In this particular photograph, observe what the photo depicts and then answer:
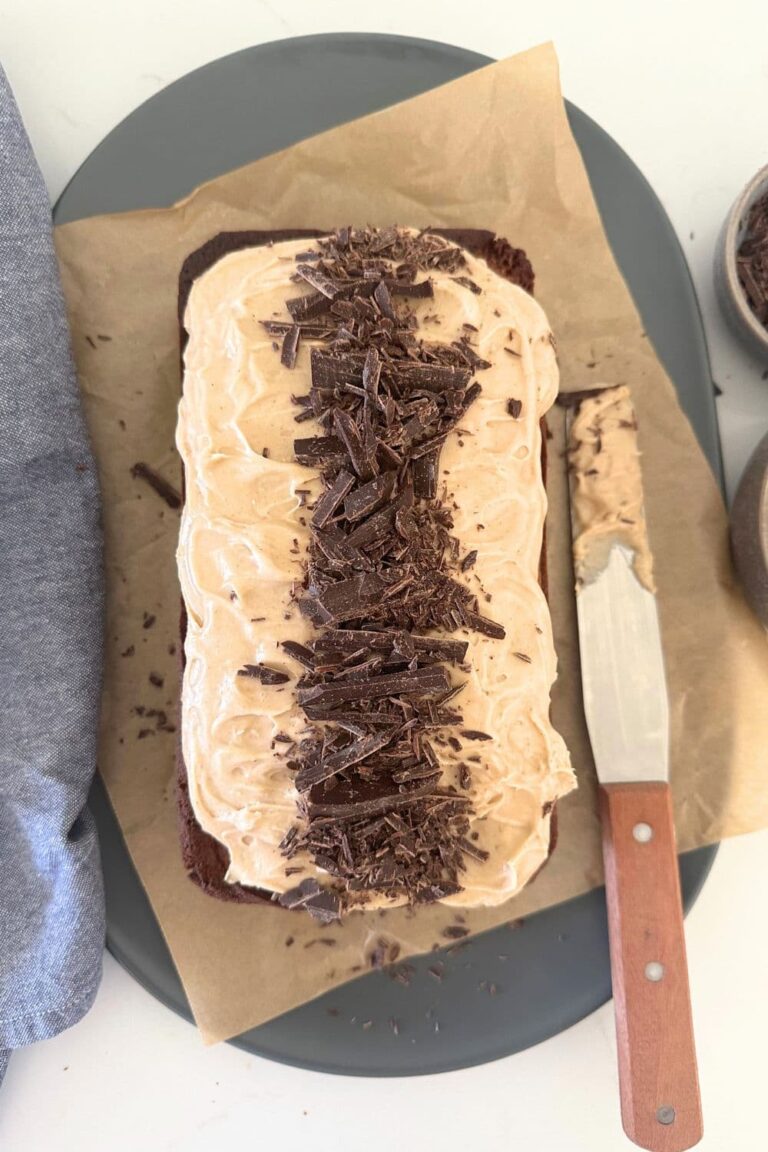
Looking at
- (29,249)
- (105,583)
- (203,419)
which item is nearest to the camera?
(203,419)

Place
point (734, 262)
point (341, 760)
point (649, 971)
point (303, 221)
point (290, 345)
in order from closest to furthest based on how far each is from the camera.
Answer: point (341, 760) < point (290, 345) < point (649, 971) < point (734, 262) < point (303, 221)

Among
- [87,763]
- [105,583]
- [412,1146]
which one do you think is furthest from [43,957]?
[412,1146]

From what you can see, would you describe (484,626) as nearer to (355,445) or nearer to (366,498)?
(366,498)

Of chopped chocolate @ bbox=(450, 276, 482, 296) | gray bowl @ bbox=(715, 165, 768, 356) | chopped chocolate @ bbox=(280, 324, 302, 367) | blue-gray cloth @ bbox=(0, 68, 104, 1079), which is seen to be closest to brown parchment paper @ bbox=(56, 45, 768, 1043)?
blue-gray cloth @ bbox=(0, 68, 104, 1079)

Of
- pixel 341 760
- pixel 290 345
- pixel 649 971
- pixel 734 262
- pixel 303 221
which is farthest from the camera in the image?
pixel 303 221

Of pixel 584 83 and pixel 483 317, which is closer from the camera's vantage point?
pixel 483 317

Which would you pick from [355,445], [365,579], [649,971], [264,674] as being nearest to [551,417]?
[355,445]

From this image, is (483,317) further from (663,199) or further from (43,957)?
(43,957)
